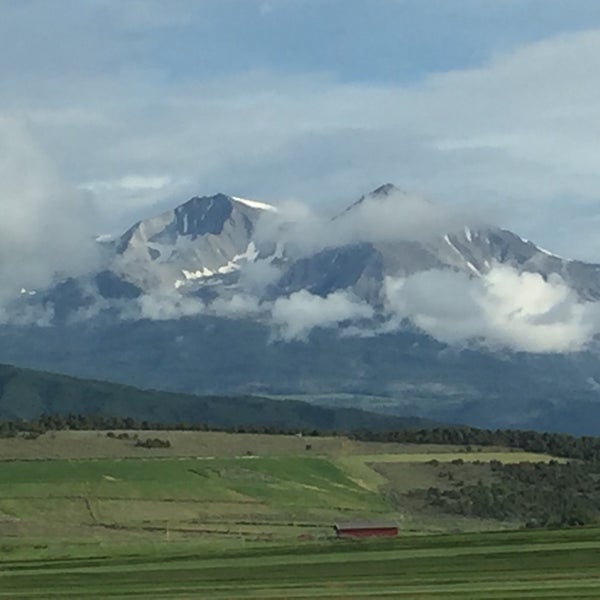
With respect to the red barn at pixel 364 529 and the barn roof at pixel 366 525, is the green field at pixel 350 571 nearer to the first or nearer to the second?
the red barn at pixel 364 529

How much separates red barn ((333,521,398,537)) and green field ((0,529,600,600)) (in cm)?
2182

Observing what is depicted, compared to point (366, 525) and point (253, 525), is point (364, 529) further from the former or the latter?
point (253, 525)

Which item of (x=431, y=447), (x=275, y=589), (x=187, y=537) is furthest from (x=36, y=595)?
(x=431, y=447)

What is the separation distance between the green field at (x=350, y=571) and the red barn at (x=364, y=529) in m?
21.8

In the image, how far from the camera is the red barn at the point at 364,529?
108 meters

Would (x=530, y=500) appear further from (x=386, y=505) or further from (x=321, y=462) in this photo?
(x=321, y=462)

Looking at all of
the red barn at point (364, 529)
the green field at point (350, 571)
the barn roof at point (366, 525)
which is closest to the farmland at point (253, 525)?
the green field at point (350, 571)

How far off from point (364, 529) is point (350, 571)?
4276 centimetres

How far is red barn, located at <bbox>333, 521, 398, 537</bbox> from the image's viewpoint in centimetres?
10756

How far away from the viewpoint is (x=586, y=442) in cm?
19375

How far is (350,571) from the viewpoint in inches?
2643

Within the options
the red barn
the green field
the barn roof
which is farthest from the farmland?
the barn roof

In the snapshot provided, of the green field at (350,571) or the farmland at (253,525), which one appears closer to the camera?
the green field at (350,571)

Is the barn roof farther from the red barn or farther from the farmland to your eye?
the farmland
